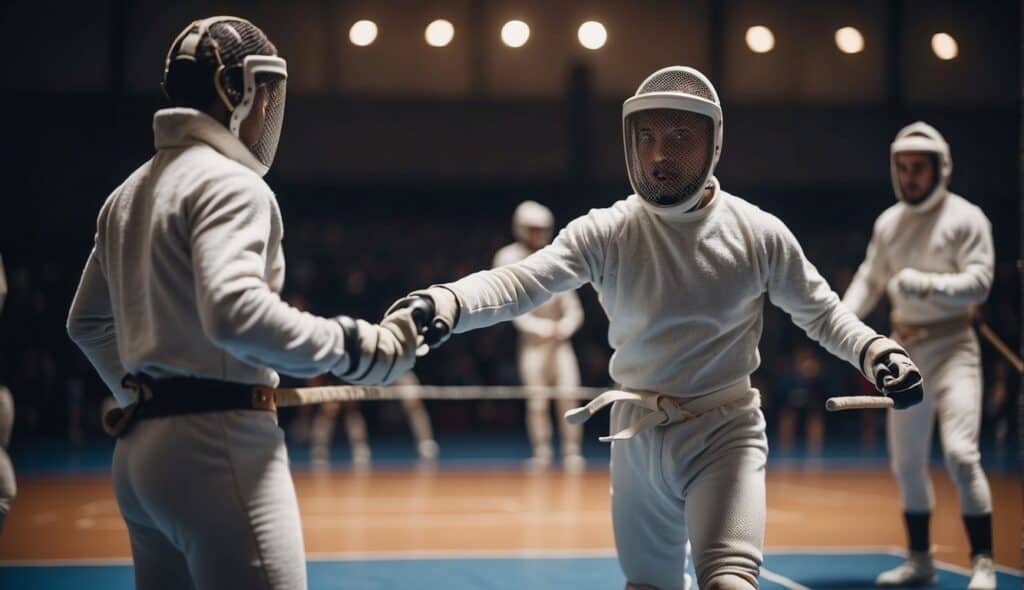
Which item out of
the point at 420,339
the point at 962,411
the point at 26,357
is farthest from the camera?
the point at 26,357

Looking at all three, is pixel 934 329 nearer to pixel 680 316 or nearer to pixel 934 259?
pixel 934 259

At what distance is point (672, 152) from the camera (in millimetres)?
3078

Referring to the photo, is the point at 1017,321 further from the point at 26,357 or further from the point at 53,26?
the point at 53,26

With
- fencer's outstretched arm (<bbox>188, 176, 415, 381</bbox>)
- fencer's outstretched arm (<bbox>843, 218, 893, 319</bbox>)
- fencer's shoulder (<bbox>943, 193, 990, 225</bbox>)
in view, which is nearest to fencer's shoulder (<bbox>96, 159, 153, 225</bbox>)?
fencer's outstretched arm (<bbox>188, 176, 415, 381</bbox>)

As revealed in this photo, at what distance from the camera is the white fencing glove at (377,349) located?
88.7 inches

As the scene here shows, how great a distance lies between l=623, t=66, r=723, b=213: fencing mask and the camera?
3020 millimetres

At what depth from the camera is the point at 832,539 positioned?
19.6 ft

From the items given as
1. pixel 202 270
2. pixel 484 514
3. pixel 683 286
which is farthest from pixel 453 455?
pixel 202 270

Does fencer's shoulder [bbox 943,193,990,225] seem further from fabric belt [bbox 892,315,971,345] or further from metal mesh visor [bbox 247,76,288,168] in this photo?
metal mesh visor [bbox 247,76,288,168]

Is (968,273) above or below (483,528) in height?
above

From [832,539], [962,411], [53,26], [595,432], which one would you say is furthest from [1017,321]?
[53,26]

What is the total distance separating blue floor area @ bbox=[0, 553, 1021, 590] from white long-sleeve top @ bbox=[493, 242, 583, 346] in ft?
12.4

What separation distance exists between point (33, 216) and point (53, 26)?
2.18 meters

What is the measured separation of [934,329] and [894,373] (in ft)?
7.12
